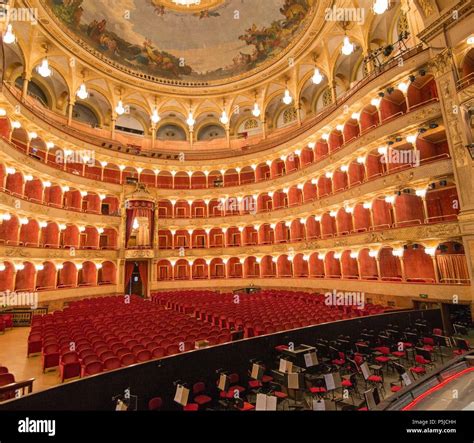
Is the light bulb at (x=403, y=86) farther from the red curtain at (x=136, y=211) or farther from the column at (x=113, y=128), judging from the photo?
the column at (x=113, y=128)

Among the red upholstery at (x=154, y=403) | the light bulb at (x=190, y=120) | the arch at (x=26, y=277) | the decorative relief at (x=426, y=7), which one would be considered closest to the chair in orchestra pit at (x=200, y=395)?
the red upholstery at (x=154, y=403)

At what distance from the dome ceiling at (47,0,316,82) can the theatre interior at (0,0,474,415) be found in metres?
0.17

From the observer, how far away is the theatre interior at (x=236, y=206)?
23.5 feet

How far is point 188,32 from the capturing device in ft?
87.4

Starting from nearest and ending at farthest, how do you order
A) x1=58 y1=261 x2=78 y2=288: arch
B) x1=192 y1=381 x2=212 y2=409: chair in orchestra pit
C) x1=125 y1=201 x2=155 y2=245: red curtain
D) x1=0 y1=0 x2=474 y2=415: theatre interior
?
x1=192 y1=381 x2=212 y2=409: chair in orchestra pit → x1=0 y1=0 x2=474 y2=415: theatre interior → x1=58 y1=261 x2=78 y2=288: arch → x1=125 y1=201 x2=155 y2=245: red curtain

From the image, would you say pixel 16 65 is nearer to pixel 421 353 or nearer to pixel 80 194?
pixel 80 194

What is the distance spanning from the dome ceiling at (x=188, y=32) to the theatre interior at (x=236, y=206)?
166mm

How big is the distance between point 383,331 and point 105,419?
9.75 metres

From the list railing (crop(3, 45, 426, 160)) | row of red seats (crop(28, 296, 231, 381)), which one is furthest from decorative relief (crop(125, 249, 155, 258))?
row of red seats (crop(28, 296, 231, 381))

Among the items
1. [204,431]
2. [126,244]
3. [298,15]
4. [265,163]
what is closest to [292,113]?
[265,163]

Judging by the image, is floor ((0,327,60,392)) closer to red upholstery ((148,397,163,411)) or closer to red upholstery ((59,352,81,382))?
red upholstery ((59,352,81,382))

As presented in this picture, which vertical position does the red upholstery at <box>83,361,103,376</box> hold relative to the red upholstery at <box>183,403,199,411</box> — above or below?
above

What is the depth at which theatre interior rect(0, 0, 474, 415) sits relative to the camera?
23.5 ft

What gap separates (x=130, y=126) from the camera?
31578mm
